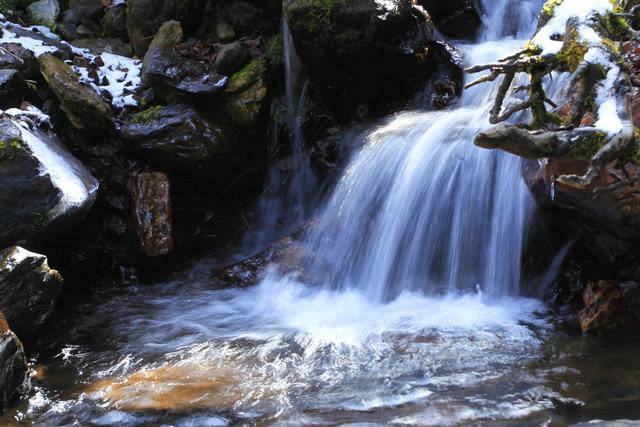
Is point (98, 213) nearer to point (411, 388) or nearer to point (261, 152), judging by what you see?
point (261, 152)

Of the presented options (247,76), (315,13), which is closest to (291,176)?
(247,76)

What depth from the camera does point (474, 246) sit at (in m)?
5.37

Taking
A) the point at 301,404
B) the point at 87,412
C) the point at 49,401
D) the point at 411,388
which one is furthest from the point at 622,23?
the point at 49,401

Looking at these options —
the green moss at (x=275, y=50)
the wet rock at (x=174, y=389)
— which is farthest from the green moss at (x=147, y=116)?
the wet rock at (x=174, y=389)

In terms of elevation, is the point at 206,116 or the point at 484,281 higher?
the point at 206,116

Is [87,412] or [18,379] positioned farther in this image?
[18,379]

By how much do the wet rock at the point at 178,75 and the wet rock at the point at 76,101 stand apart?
707 millimetres

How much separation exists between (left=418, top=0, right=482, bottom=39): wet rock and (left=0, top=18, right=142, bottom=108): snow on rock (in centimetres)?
456

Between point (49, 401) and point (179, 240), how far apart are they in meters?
3.38

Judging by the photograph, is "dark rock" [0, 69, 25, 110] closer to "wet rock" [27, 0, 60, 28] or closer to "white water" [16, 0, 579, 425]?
"wet rock" [27, 0, 60, 28]

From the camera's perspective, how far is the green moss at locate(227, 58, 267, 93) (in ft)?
23.4

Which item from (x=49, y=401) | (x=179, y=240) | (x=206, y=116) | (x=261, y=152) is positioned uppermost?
(x=206, y=116)

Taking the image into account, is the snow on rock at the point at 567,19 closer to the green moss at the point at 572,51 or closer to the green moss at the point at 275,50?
the green moss at the point at 572,51

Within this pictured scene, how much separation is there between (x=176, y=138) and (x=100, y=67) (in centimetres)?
196
